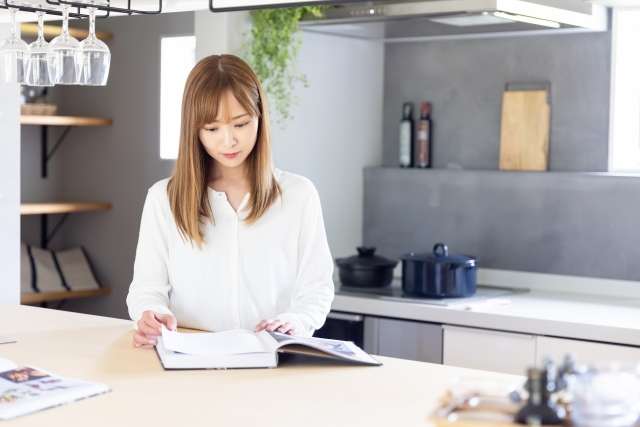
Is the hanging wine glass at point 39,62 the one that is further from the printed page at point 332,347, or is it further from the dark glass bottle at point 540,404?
the dark glass bottle at point 540,404

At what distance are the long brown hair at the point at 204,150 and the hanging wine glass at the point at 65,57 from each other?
13.8 inches

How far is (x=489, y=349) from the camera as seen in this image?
3.29 meters

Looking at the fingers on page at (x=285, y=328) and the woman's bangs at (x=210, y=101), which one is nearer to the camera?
the fingers on page at (x=285, y=328)

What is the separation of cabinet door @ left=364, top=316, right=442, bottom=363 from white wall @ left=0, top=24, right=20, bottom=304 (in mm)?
1343

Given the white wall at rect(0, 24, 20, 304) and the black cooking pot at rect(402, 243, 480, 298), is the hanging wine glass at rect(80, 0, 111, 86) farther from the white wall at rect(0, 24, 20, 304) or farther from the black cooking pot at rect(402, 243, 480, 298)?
the black cooking pot at rect(402, 243, 480, 298)

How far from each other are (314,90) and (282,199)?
1739mm


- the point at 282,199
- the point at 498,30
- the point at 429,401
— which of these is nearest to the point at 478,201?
the point at 498,30

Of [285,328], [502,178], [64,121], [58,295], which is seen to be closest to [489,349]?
[502,178]

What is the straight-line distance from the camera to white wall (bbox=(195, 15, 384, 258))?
13.2ft

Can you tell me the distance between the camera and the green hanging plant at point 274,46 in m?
3.72

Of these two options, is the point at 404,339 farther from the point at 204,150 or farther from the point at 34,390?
the point at 34,390

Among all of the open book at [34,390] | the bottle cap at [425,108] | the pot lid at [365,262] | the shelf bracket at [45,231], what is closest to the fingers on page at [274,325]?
the open book at [34,390]

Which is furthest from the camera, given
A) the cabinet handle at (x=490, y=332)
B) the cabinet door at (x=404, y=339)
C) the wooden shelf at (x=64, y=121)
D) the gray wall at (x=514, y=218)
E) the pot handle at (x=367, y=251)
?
the wooden shelf at (x=64, y=121)

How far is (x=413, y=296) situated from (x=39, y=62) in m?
1.94
